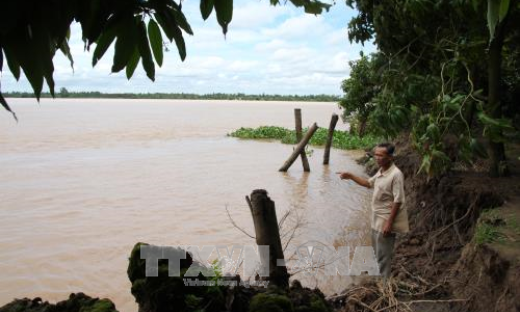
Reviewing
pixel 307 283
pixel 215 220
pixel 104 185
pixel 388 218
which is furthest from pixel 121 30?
pixel 104 185

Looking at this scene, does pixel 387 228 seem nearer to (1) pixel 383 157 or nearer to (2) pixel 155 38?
(1) pixel 383 157

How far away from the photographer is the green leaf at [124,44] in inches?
43.4

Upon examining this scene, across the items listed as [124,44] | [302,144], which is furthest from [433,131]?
[302,144]

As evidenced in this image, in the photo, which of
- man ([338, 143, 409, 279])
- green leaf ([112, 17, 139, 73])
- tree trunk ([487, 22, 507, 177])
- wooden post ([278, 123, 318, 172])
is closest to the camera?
green leaf ([112, 17, 139, 73])

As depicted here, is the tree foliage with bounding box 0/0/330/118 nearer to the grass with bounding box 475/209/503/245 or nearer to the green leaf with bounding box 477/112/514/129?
the grass with bounding box 475/209/503/245

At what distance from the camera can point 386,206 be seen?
4.23 meters

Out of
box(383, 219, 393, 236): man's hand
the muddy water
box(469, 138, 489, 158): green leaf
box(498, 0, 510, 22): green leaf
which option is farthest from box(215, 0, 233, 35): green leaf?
the muddy water

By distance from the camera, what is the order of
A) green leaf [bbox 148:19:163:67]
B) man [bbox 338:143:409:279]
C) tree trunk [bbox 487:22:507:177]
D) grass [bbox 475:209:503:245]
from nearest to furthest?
green leaf [bbox 148:19:163:67] → grass [bbox 475:209:503:245] → man [bbox 338:143:409:279] → tree trunk [bbox 487:22:507:177]

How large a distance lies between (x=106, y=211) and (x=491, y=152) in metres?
7.27

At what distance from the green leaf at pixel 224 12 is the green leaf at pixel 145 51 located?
208 millimetres

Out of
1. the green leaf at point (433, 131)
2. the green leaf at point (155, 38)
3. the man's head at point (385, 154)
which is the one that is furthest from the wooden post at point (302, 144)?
the green leaf at point (155, 38)

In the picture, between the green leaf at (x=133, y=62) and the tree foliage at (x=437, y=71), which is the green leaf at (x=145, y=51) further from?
the tree foliage at (x=437, y=71)

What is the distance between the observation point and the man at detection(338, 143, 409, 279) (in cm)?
409

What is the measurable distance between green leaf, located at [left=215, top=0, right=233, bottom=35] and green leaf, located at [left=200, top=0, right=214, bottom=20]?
2.4 inches
